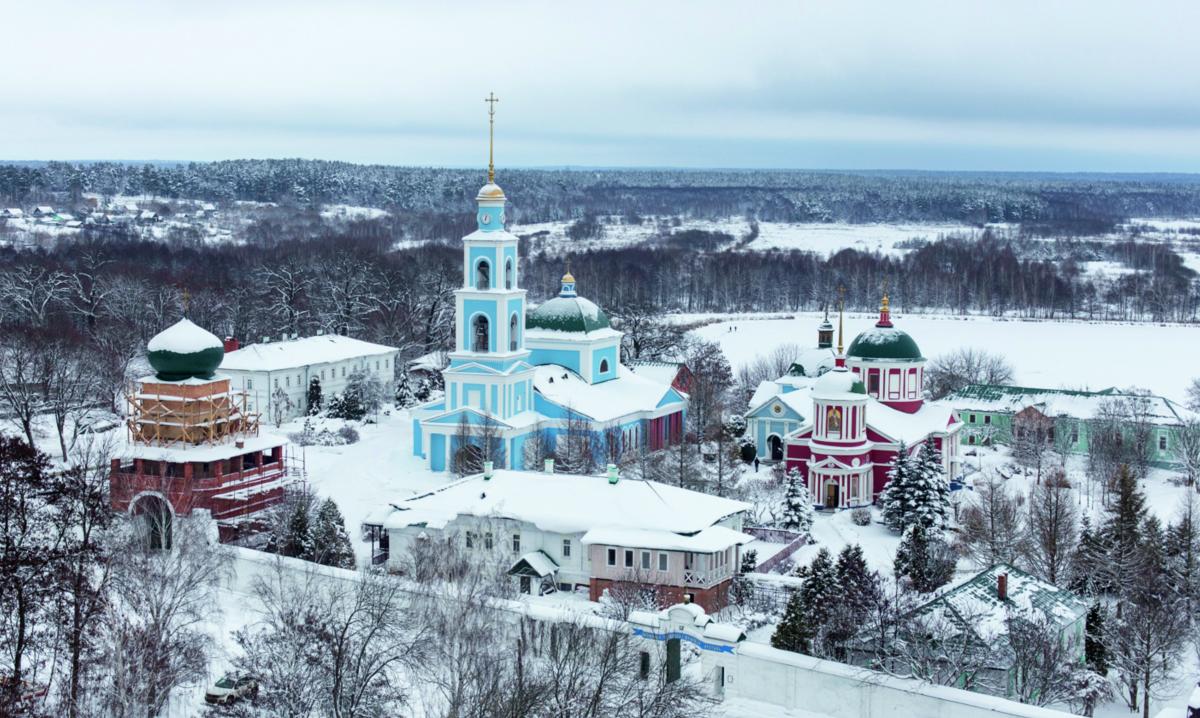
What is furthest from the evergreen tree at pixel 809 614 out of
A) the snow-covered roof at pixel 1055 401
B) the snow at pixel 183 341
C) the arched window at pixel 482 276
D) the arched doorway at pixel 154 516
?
the snow-covered roof at pixel 1055 401

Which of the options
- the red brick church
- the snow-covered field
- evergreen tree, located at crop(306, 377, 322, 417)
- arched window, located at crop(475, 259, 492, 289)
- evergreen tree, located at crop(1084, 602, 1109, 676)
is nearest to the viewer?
evergreen tree, located at crop(1084, 602, 1109, 676)

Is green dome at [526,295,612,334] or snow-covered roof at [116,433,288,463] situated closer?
snow-covered roof at [116,433,288,463]

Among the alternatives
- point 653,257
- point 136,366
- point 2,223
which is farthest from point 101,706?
point 2,223

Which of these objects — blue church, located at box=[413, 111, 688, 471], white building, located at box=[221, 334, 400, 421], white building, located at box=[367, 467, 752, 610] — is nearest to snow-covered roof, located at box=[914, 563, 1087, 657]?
white building, located at box=[367, 467, 752, 610]

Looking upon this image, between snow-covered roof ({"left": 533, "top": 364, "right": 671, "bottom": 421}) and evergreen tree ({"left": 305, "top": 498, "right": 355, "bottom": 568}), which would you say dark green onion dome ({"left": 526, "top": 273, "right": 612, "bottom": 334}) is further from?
evergreen tree ({"left": 305, "top": 498, "right": 355, "bottom": 568})

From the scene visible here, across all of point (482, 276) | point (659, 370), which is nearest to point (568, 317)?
point (482, 276)

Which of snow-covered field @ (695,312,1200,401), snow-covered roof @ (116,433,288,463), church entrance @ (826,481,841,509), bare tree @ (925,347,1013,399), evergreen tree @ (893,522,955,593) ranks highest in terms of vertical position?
snow-covered roof @ (116,433,288,463)

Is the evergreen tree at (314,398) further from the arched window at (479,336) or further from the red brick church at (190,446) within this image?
the red brick church at (190,446)

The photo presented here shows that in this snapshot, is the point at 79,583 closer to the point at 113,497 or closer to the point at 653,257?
the point at 113,497

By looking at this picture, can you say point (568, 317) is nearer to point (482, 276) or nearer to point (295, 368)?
point (482, 276)
